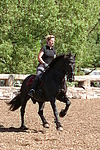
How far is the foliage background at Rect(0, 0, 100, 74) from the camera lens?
723 inches

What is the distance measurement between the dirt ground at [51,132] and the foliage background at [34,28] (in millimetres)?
5447

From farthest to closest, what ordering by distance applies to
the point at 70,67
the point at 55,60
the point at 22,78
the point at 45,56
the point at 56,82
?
the point at 22,78 → the point at 45,56 → the point at 55,60 → the point at 56,82 → the point at 70,67

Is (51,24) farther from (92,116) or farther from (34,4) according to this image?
(92,116)

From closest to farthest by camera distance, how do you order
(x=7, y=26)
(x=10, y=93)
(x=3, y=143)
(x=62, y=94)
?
(x=3, y=143), (x=62, y=94), (x=10, y=93), (x=7, y=26)

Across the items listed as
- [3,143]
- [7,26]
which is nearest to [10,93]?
[7,26]

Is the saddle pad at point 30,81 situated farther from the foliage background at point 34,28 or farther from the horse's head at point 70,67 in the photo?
the foliage background at point 34,28

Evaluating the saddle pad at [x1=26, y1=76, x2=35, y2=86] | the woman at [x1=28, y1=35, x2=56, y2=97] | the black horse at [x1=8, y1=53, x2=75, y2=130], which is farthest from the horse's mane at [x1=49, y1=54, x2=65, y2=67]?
the saddle pad at [x1=26, y1=76, x2=35, y2=86]

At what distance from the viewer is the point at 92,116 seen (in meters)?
12.2

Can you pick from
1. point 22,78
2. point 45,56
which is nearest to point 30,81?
point 45,56

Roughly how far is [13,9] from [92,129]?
33.2ft

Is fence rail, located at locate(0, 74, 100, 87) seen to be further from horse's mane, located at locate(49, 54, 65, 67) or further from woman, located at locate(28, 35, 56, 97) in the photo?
horse's mane, located at locate(49, 54, 65, 67)

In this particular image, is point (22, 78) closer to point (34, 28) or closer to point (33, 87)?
point (34, 28)

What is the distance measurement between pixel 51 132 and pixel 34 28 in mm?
10095

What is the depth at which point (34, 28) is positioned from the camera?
61.4 ft
